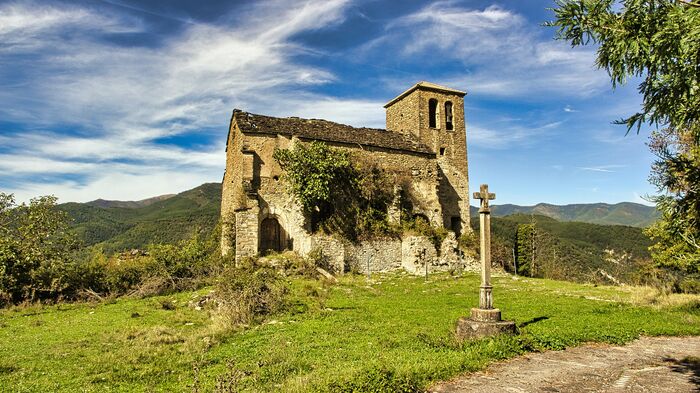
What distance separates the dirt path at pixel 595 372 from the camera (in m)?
5.51

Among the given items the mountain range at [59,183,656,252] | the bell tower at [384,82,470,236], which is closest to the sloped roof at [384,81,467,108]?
the bell tower at [384,82,470,236]

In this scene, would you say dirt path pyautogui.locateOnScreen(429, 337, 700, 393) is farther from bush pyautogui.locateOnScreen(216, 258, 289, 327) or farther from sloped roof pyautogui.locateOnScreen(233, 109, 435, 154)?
sloped roof pyautogui.locateOnScreen(233, 109, 435, 154)

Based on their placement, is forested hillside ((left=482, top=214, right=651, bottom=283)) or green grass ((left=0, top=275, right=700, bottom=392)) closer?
green grass ((left=0, top=275, right=700, bottom=392))

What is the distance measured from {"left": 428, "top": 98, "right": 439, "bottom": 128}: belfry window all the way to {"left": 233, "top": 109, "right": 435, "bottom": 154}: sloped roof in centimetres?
284

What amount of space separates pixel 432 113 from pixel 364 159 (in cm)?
867

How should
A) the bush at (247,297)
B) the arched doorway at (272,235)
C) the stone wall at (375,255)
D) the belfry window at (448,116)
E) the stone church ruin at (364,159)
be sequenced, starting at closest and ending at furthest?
the bush at (247,297) → the stone church ruin at (364,159) → the stone wall at (375,255) → the arched doorway at (272,235) → the belfry window at (448,116)

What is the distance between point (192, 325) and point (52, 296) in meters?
10.6

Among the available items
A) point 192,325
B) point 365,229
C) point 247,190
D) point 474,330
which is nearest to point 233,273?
point 192,325

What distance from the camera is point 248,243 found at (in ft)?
69.3

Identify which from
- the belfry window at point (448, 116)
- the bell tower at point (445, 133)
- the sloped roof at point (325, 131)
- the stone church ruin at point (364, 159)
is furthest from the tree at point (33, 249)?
the belfry window at point (448, 116)

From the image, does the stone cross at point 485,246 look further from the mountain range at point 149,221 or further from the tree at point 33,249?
the mountain range at point 149,221

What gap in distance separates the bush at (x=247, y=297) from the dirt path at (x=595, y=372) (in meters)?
6.70

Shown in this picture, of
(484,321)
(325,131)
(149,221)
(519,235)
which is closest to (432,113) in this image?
(325,131)

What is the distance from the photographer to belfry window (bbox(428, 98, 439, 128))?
102 ft
